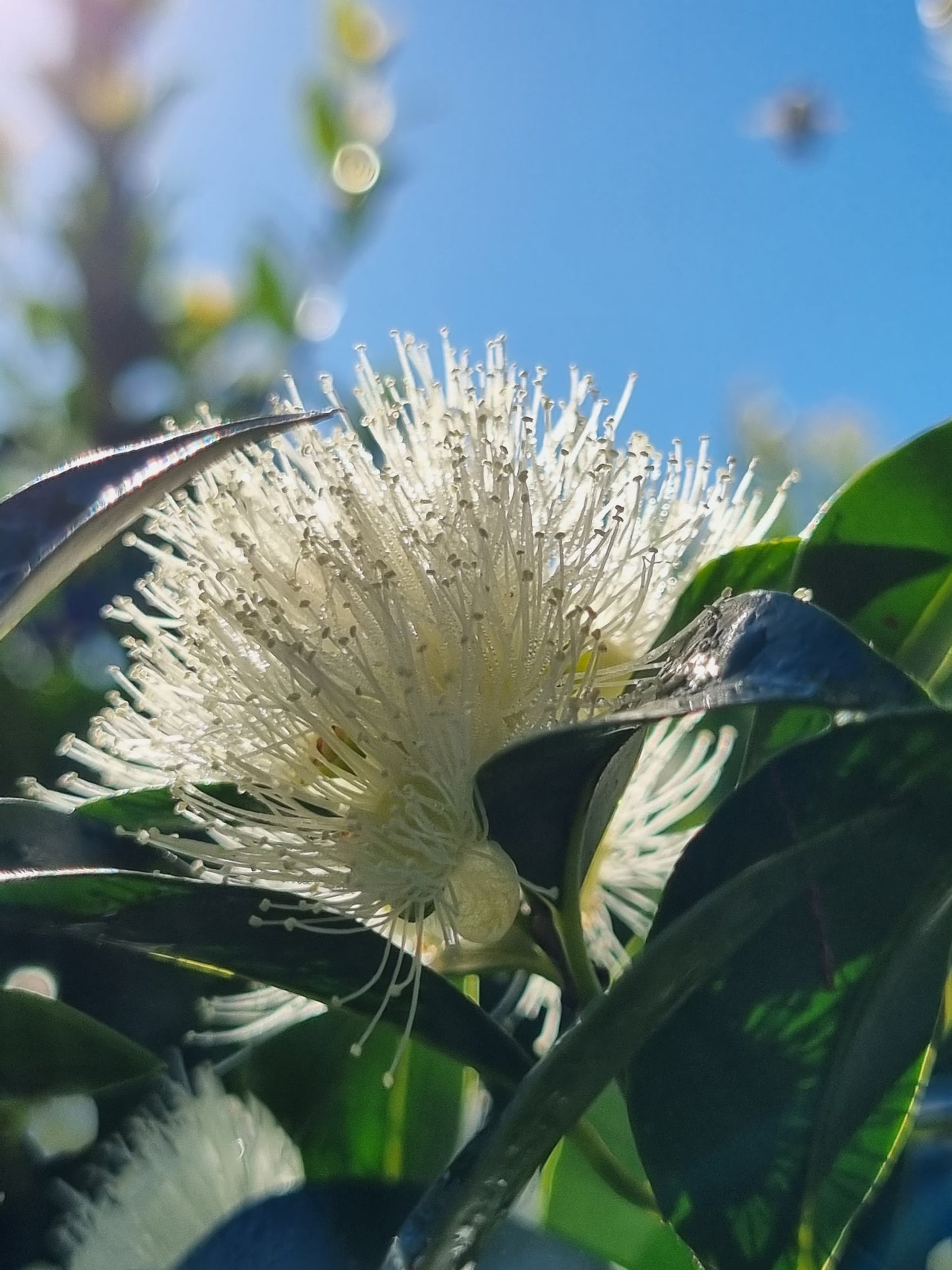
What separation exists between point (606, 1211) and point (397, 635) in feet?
1.14

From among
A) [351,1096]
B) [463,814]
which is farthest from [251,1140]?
[463,814]

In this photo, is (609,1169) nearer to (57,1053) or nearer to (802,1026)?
(802,1026)

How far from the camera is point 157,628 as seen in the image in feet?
2.33

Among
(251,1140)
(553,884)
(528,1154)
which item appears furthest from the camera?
(251,1140)

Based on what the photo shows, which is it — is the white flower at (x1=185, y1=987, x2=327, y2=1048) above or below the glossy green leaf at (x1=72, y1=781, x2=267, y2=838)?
below

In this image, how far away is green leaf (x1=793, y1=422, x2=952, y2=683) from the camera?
618 millimetres

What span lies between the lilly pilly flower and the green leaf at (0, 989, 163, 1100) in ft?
0.35

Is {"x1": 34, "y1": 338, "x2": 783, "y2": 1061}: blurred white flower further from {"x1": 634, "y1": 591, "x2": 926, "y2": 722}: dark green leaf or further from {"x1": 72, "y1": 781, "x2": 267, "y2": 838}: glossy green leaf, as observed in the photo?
{"x1": 634, "y1": 591, "x2": 926, "y2": 722}: dark green leaf

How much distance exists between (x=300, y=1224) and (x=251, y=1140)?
9cm

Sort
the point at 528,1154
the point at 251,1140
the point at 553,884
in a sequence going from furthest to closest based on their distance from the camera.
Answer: the point at 251,1140, the point at 553,884, the point at 528,1154

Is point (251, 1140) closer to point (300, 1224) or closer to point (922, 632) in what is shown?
point (300, 1224)

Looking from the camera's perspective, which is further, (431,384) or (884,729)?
(431,384)

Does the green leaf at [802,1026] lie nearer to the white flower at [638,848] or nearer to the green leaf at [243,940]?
the green leaf at [243,940]

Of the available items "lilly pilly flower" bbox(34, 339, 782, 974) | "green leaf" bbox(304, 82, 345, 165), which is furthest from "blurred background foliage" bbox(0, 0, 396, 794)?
"lilly pilly flower" bbox(34, 339, 782, 974)
